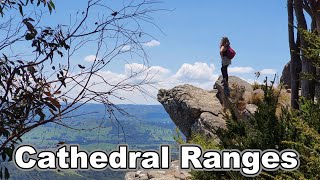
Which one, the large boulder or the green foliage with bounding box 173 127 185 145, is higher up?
the large boulder

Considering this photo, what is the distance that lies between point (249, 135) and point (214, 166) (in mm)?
782

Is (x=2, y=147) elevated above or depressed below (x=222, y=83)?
below

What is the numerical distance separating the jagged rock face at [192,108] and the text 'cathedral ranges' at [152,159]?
36.5 ft

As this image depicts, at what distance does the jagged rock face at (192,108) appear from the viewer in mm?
19656

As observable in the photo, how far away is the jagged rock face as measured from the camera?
19.7 m

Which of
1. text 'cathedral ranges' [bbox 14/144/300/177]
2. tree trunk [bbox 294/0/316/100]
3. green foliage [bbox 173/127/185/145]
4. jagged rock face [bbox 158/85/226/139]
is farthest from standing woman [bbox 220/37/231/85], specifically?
text 'cathedral ranges' [bbox 14/144/300/177]

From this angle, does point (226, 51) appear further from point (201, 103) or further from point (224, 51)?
point (201, 103)

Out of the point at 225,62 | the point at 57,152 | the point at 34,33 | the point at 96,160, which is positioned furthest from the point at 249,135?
the point at 225,62

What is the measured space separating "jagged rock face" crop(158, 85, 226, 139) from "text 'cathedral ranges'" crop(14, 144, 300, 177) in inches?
438

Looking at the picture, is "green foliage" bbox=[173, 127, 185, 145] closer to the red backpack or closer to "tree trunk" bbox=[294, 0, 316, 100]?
"tree trunk" bbox=[294, 0, 316, 100]

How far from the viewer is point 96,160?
5840mm

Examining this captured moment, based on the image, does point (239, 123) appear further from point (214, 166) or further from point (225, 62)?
point (225, 62)

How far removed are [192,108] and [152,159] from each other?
14.4 m

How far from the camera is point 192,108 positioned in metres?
20.8
